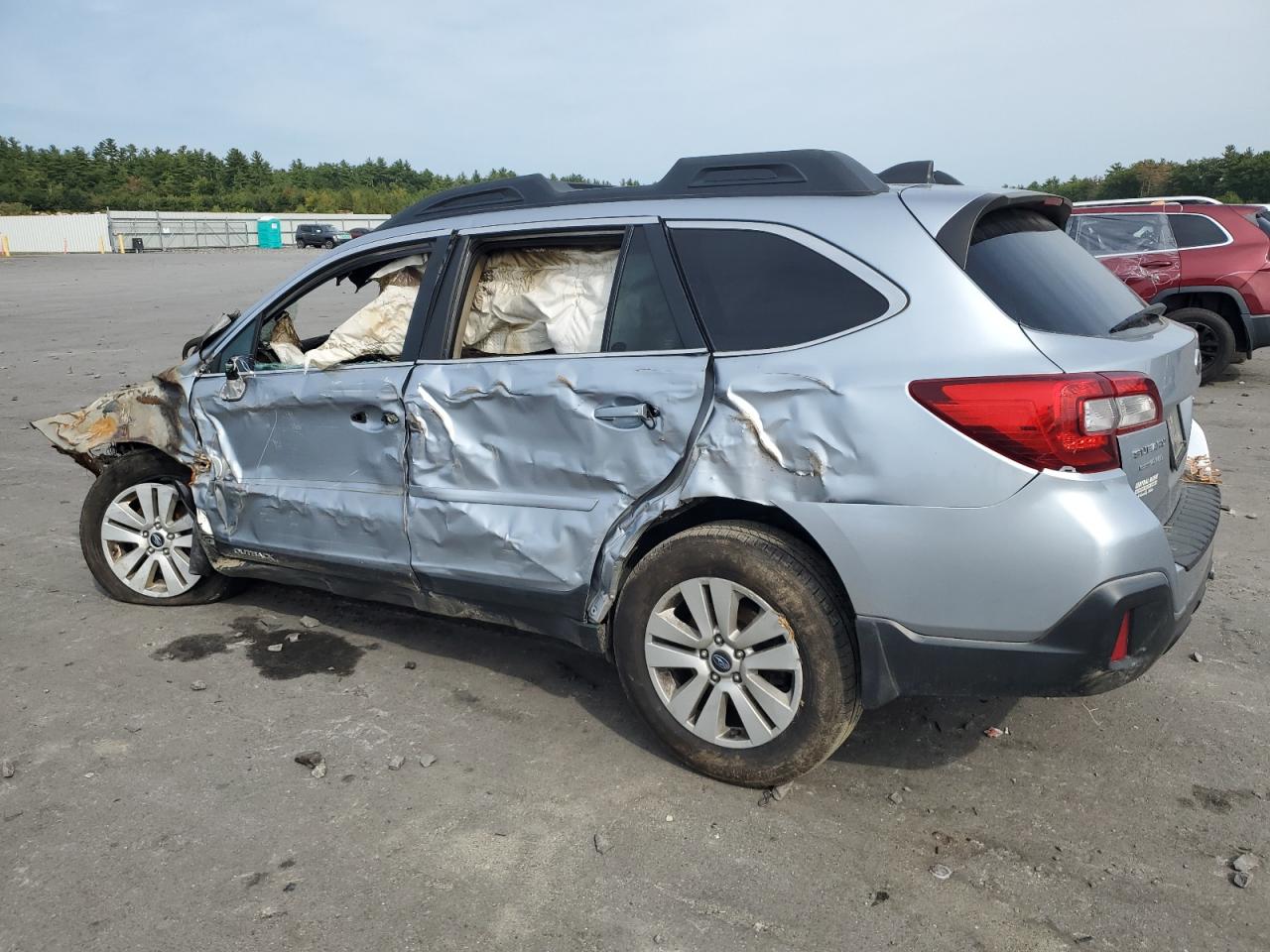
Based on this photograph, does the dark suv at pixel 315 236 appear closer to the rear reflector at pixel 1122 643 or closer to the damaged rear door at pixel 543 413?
the damaged rear door at pixel 543 413

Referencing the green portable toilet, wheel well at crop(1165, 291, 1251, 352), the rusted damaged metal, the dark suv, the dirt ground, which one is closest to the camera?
the dirt ground

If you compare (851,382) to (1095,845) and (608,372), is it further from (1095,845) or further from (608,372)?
(1095,845)

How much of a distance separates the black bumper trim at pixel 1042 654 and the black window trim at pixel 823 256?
0.84m

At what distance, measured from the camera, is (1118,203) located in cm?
1133

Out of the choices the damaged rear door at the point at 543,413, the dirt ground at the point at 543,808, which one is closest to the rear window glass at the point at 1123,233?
the dirt ground at the point at 543,808

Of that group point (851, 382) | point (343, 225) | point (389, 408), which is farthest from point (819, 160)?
point (343, 225)

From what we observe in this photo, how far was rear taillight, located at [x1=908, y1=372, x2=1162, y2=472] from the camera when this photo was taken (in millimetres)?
2682

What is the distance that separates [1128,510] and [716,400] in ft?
3.87

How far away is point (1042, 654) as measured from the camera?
9.07 ft

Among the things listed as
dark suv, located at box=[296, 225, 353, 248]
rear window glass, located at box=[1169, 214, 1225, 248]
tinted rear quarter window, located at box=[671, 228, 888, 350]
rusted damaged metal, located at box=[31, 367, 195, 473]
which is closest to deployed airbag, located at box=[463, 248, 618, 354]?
tinted rear quarter window, located at box=[671, 228, 888, 350]

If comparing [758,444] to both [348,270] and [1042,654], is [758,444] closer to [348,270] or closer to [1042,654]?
[1042,654]

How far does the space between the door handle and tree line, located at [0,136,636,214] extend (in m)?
75.9

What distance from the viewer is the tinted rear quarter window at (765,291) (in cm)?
302

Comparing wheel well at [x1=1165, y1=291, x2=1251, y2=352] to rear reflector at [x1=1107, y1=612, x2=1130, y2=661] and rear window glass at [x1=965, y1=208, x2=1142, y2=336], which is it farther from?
rear reflector at [x1=1107, y1=612, x2=1130, y2=661]
